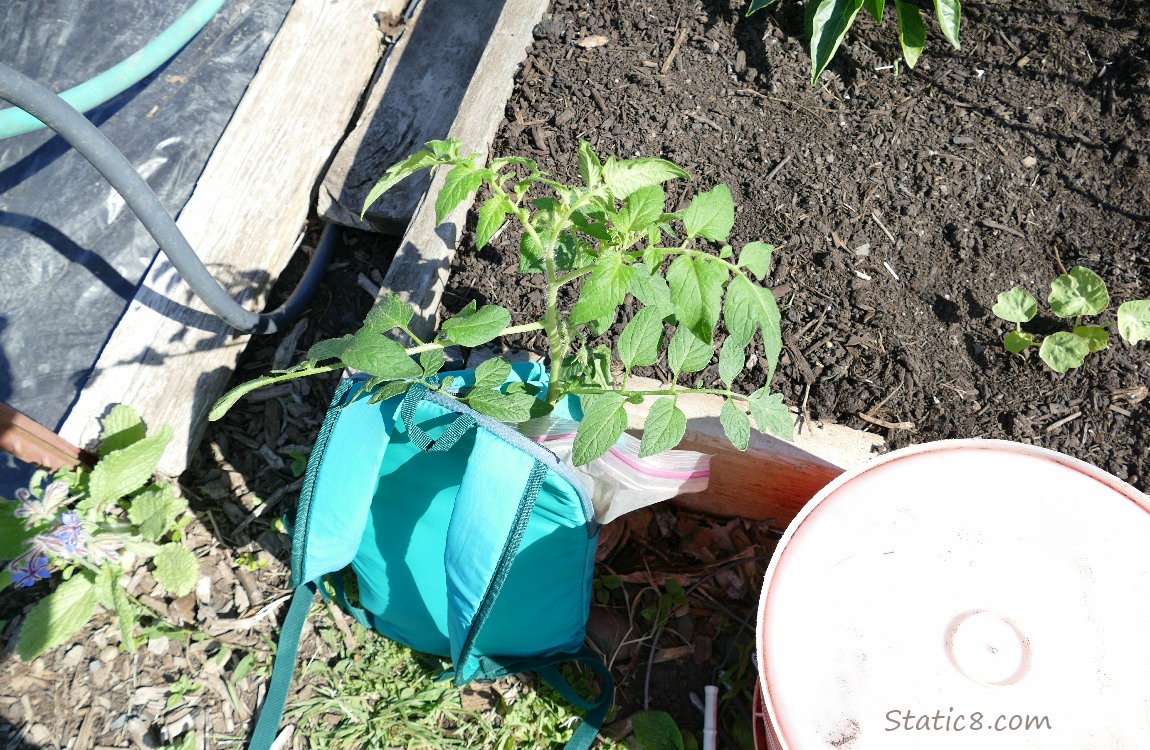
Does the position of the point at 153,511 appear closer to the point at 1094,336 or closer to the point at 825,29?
the point at 825,29

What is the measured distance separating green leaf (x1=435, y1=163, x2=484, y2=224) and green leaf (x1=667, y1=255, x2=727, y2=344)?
31cm

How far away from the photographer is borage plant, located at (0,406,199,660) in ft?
5.55

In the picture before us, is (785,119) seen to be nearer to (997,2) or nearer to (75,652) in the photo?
(997,2)

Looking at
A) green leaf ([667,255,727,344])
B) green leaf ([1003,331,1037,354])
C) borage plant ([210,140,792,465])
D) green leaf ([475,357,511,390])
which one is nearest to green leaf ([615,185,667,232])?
borage plant ([210,140,792,465])

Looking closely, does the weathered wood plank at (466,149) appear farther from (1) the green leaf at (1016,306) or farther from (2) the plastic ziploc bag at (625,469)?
(1) the green leaf at (1016,306)

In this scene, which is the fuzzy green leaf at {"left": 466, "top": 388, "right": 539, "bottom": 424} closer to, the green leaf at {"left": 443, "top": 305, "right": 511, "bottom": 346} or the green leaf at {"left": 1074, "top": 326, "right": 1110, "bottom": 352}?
the green leaf at {"left": 443, "top": 305, "right": 511, "bottom": 346}

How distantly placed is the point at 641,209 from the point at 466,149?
91cm

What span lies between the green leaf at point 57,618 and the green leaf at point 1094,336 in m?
2.28

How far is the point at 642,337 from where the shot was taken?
1238 millimetres

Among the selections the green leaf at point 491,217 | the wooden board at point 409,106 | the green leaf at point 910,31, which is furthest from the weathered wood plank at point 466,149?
the green leaf at point 910,31

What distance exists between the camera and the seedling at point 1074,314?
1.70 m

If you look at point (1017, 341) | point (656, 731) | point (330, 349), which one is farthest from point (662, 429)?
point (1017, 341)

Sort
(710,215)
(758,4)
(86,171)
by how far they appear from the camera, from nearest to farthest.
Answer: (710,215) < (758,4) < (86,171)

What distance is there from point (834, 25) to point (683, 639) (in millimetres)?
1539
